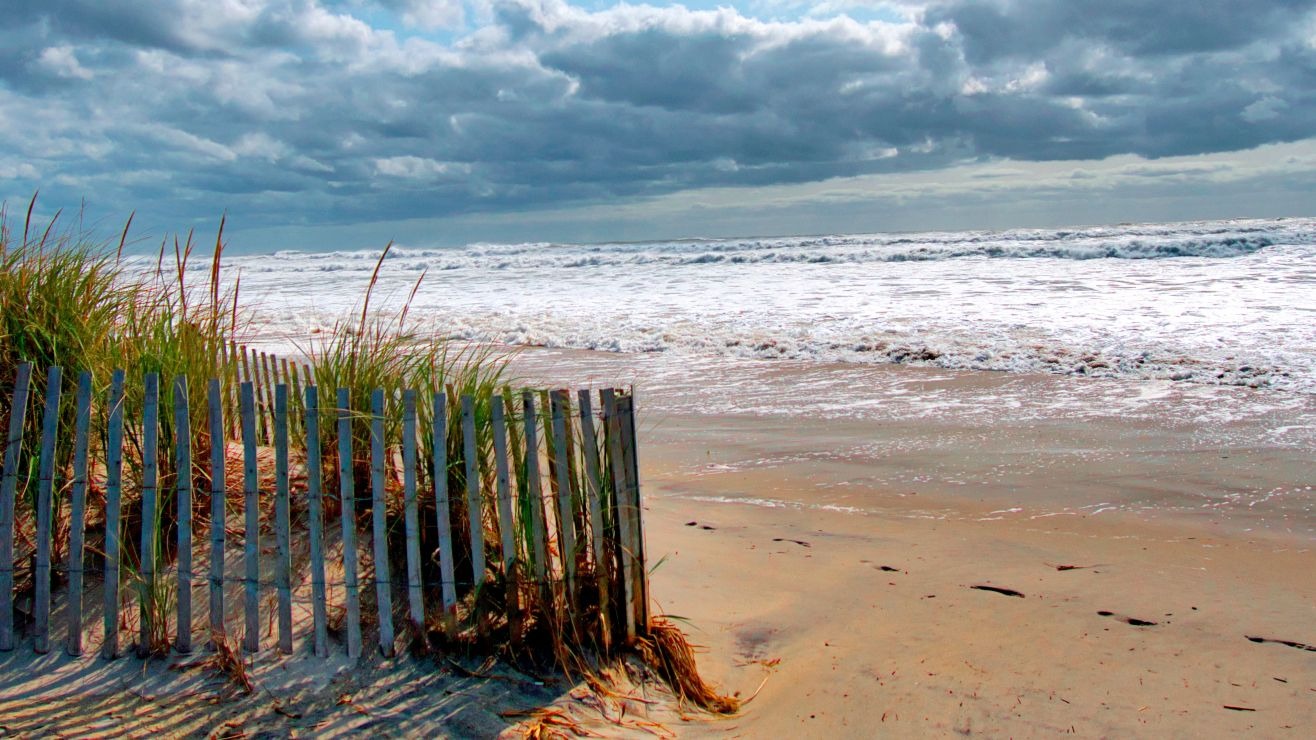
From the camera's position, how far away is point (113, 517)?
11.2 feet

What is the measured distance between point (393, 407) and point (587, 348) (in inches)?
390

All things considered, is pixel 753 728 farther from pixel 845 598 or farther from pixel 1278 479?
pixel 1278 479

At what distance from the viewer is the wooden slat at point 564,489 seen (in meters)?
3.36

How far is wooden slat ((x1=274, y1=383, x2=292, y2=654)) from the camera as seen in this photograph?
131 inches

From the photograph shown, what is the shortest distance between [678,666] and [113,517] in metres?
2.10

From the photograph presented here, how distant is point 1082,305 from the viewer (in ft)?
50.8

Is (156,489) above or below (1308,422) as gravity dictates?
above

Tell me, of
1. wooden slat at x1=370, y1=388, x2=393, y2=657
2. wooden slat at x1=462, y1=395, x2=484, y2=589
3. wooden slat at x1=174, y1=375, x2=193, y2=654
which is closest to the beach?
wooden slat at x1=462, y1=395, x2=484, y2=589

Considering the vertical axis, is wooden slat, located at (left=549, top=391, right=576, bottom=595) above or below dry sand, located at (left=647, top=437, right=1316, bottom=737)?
above

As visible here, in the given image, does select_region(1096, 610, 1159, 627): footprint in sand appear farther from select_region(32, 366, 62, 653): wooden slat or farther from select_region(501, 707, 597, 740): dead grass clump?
select_region(32, 366, 62, 653): wooden slat

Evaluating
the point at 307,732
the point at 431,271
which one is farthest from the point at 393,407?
the point at 431,271

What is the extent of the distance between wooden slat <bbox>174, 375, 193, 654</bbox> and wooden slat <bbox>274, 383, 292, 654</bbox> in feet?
1.02

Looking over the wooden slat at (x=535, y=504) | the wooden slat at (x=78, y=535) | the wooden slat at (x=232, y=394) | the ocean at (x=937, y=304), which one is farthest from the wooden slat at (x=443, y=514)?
the ocean at (x=937, y=304)

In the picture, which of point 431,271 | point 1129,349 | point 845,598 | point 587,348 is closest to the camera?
point 845,598
